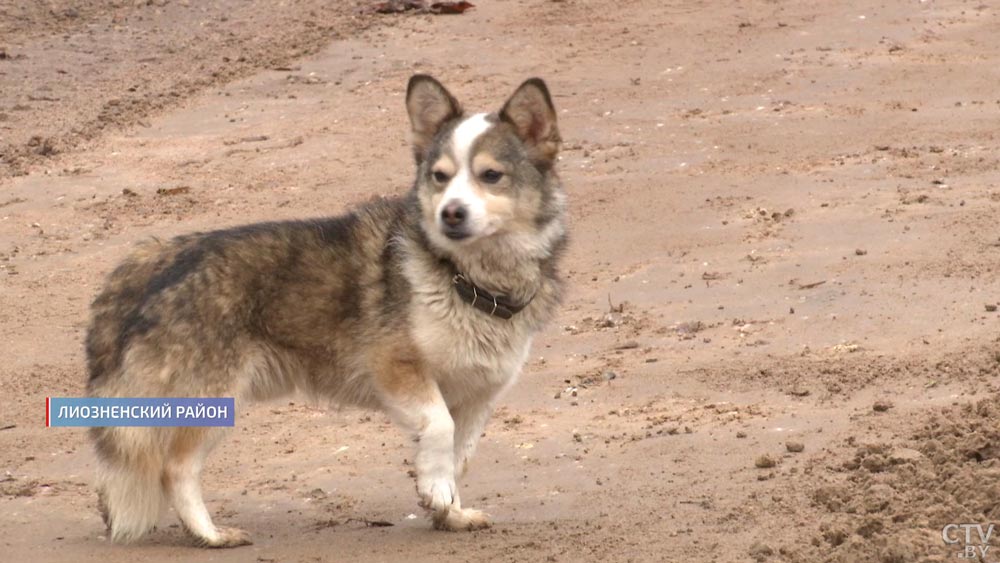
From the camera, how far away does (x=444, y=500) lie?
6797 millimetres

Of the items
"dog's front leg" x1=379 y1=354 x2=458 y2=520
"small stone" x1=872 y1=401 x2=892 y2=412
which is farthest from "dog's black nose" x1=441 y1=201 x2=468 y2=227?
"small stone" x1=872 y1=401 x2=892 y2=412

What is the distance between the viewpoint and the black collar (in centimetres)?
692

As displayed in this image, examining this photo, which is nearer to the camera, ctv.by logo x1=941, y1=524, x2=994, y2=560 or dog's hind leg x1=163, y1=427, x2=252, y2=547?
ctv.by logo x1=941, y1=524, x2=994, y2=560

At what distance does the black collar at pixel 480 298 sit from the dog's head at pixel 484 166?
133 mm

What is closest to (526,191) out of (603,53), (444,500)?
(444,500)

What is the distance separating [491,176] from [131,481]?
1.92m

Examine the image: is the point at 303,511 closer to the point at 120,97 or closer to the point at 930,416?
the point at 930,416

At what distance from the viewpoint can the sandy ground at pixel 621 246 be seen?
22.7ft

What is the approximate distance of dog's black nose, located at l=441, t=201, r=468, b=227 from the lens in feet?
→ 21.8

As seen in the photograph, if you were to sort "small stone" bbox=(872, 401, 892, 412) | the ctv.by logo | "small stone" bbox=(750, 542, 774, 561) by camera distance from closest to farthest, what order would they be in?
the ctv.by logo
"small stone" bbox=(750, 542, 774, 561)
"small stone" bbox=(872, 401, 892, 412)

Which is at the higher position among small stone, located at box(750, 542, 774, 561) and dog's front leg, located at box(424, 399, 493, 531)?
small stone, located at box(750, 542, 774, 561)

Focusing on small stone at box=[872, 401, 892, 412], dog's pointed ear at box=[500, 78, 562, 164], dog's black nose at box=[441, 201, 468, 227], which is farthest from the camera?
small stone at box=[872, 401, 892, 412]

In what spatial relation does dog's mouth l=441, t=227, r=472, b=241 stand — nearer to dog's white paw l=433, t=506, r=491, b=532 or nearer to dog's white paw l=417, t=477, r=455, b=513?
dog's white paw l=417, t=477, r=455, b=513

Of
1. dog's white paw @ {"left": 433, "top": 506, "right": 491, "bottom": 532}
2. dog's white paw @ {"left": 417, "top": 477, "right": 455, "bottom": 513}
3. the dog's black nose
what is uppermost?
the dog's black nose
